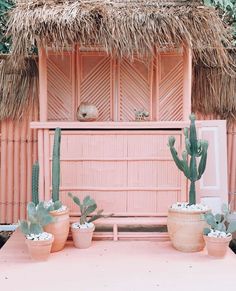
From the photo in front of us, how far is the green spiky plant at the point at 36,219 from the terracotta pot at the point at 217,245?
170 cm

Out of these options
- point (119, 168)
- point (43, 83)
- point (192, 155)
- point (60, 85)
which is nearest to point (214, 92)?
point (192, 155)

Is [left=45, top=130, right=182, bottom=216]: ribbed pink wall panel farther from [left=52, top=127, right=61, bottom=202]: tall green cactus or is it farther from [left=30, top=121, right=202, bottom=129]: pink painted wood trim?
[left=52, top=127, right=61, bottom=202]: tall green cactus

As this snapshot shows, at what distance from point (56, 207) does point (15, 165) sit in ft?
5.48

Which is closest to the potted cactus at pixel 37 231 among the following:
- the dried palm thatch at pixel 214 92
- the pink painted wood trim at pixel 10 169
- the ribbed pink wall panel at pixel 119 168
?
the ribbed pink wall panel at pixel 119 168

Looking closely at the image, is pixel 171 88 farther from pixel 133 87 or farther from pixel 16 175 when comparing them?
pixel 16 175

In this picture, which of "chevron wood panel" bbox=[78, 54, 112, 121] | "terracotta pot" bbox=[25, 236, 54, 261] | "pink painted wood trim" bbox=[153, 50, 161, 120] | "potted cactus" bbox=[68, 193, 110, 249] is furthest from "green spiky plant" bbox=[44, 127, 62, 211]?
"pink painted wood trim" bbox=[153, 50, 161, 120]

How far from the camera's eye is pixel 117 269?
13.0ft

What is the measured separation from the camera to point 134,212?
500 centimetres

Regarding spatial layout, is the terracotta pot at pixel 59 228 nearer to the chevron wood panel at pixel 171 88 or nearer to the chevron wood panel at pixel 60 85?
the chevron wood panel at pixel 60 85

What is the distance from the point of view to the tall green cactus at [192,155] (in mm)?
4484

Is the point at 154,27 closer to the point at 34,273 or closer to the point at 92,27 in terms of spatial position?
the point at 92,27

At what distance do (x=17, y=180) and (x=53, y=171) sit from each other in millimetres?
1497

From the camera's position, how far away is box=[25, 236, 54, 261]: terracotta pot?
4.08m

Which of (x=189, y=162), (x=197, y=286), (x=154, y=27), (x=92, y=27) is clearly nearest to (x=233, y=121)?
(x=189, y=162)
